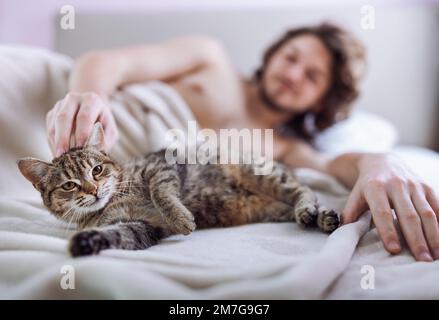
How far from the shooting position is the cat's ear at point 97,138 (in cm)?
75

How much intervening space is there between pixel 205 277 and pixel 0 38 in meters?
1.57

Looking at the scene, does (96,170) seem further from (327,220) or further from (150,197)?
(327,220)

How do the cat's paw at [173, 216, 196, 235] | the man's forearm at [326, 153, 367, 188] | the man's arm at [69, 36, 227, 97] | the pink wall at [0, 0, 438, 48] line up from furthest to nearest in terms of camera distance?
the pink wall at [0, 0, 438, 48] < the man's arm at [69, 36, 227, 97] < the man's forearm at [326, 153, 367, 188] < the cat's paw at [173, 216, 196, 235]

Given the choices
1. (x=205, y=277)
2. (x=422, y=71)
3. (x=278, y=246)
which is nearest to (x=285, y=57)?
(x=422, y=71)

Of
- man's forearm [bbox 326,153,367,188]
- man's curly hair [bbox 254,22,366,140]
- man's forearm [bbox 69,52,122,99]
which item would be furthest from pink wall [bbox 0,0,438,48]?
man's forearm [bbox 326,153,367,188]

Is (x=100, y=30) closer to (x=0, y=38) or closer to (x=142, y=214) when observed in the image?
(x=0, y=38)

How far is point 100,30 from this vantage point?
6.72 feet

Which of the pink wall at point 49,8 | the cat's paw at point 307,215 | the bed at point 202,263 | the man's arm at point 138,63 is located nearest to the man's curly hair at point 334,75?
the man's arm at point 138,63

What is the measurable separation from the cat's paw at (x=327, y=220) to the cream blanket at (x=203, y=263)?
23mm

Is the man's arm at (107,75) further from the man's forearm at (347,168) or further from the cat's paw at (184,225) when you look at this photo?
the man's forearm at (347,168)

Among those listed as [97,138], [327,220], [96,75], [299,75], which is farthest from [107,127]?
[299,75]

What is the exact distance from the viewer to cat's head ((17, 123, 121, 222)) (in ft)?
2.39

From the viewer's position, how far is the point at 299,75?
1408mm

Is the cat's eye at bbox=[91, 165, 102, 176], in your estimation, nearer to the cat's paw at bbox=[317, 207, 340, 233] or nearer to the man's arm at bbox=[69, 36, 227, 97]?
the man's arm at bbox=[69, 36, 227, 97]
